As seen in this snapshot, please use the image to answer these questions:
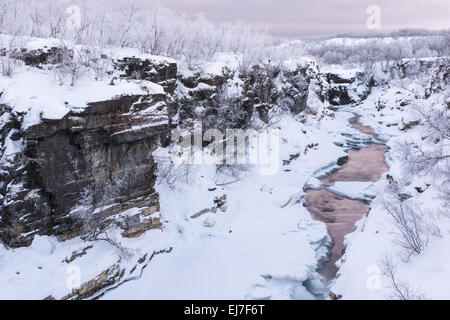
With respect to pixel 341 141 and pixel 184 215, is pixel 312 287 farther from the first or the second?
pixel 341 141

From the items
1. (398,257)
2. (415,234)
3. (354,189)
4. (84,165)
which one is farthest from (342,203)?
(84,165)

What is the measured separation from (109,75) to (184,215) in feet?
21.2

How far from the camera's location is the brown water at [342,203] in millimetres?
13877

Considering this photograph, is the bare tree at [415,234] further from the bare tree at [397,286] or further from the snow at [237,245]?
the snow at [237,245]

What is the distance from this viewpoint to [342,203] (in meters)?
18.7

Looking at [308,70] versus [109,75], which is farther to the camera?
[308,70]

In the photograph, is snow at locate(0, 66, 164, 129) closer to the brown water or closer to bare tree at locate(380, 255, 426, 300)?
bare tree at locate(380, 255, 426, 300)

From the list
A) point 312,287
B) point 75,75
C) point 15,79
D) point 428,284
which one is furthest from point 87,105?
point 428,284

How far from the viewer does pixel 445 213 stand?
11.3m

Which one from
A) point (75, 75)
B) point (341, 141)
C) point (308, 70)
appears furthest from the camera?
point (308, 70)

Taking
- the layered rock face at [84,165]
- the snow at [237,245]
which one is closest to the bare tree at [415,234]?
the snow at [237,245]

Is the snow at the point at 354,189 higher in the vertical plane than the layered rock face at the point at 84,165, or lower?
lower

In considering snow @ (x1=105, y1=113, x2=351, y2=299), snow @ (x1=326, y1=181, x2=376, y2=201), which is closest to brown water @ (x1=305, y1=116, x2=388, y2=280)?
snow @ (x1=326, y1=181, x2=376, y2=201)

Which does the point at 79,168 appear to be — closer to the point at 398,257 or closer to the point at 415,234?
the point at 398,257
